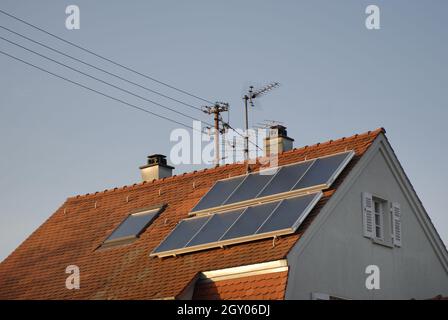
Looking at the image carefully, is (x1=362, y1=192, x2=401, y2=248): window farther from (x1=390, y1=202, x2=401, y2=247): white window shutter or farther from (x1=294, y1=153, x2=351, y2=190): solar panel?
(x1=294, y1=153, x2=351, y2=190): solar panel

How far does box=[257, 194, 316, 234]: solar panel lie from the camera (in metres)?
21.8

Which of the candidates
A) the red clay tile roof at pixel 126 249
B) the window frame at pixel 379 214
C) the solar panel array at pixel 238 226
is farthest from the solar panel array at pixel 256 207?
the window frame at pixel 379 214

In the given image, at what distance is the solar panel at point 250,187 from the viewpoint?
2425 cm

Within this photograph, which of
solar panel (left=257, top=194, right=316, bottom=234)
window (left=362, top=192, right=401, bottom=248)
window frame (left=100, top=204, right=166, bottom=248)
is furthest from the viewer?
window frame (left=100, top=204, right=166, bottom=248)

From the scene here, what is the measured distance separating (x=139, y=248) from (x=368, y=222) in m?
6.47

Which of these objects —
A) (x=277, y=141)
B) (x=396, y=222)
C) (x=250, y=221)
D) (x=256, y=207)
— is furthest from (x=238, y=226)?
(x=277, y=141)

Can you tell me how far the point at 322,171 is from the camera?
23578mm

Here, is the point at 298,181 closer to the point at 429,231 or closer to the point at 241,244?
the point at 241,244

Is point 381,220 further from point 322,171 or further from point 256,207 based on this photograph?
point 256,207

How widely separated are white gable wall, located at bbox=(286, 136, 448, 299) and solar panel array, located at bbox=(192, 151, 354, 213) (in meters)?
0.51

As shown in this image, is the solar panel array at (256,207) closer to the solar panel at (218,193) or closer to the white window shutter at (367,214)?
the solar panel at (218,193)

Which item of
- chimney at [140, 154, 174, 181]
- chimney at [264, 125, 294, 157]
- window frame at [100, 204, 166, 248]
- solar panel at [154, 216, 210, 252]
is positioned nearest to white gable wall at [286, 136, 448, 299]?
solar panel at [154, 216, 210, 252]

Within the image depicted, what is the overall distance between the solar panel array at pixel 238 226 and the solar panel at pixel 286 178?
1.74 feet

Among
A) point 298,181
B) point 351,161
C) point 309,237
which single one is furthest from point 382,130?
point 309,237
